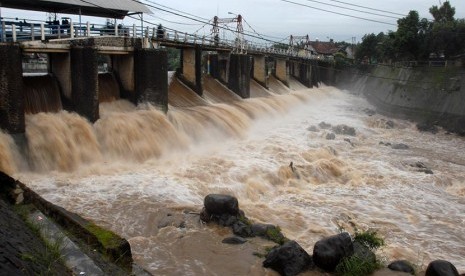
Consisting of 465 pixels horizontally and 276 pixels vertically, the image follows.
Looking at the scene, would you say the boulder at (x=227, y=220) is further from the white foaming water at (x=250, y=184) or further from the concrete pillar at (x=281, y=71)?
the concrete pillar at (x=281, y=71)

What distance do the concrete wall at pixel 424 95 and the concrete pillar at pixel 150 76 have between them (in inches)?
765

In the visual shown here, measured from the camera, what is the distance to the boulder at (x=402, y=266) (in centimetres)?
891

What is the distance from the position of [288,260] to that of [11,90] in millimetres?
10444

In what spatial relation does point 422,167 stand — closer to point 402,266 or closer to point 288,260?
point 402,266

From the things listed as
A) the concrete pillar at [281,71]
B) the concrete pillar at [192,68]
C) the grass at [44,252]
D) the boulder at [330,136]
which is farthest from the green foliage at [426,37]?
the grass at [44,252]

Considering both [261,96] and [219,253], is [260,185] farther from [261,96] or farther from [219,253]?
[261,96]

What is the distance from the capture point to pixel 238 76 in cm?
3017

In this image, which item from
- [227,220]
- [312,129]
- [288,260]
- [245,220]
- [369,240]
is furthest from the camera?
[312,129]

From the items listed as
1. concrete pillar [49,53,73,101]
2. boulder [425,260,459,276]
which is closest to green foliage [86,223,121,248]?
boulder [425,260,459,276]

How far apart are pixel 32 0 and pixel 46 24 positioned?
2.16 metres

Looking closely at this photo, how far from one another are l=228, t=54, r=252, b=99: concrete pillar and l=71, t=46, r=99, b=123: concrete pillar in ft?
48.4

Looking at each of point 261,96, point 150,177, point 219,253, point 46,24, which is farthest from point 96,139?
point 261,96

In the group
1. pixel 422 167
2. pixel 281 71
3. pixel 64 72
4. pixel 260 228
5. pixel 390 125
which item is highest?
pixel 64 72

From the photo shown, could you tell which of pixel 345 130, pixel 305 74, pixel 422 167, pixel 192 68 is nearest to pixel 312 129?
pixel 345 130
